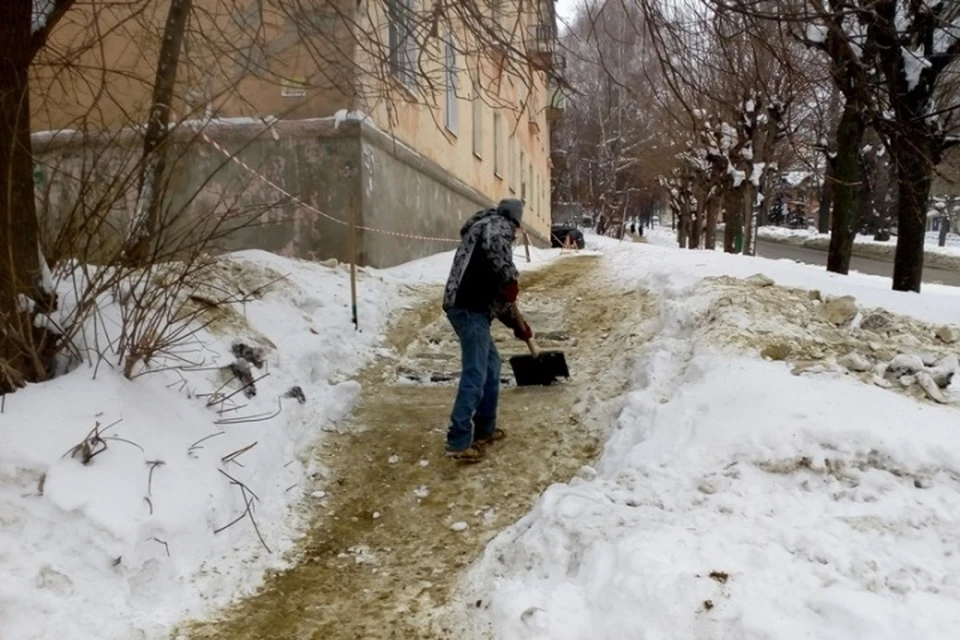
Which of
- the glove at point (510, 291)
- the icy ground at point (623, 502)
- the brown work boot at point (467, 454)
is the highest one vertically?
the glove at point (510, 291)

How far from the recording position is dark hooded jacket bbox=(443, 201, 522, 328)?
438cm

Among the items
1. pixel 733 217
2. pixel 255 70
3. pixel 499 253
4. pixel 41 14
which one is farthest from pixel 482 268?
pixel 733 217

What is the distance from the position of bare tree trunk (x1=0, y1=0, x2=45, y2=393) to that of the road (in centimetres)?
2115

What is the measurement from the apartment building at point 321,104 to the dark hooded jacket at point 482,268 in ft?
2.49

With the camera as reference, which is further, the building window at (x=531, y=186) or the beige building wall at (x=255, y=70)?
the building window at (x=531, y=186)

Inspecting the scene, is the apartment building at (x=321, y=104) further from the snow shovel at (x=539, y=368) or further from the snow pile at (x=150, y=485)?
the snow shovel at (x=539, y=368)

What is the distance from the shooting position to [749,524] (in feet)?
9.53

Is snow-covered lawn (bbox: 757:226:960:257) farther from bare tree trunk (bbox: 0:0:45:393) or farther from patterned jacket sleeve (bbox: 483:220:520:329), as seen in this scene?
bare tree trunk (bbox: 0:0:45:393)

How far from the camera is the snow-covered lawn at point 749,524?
2400 millimetres

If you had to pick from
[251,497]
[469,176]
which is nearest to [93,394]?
[251,497]

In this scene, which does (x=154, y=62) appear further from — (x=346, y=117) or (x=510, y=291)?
(x=510, y=291)

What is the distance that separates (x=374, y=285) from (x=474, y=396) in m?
4.39

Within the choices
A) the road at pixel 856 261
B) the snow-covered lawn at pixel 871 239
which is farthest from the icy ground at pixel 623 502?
the snow-covered lawn at pixel 871 239

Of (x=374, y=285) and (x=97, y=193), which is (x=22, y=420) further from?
(x=374, y=285)
